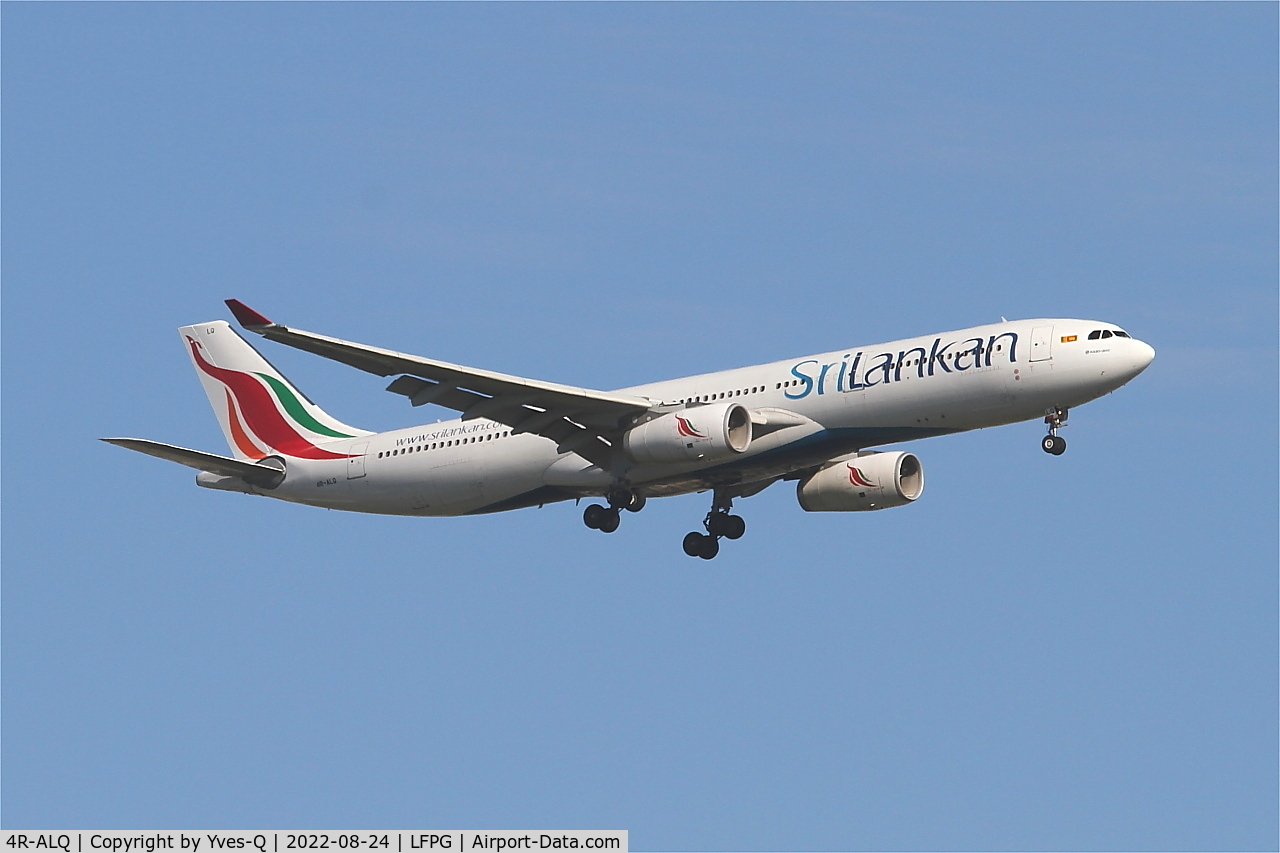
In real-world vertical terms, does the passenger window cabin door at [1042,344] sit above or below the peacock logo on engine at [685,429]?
above

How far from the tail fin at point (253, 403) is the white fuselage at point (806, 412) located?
8.17 ft

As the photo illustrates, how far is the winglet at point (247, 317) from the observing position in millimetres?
41312

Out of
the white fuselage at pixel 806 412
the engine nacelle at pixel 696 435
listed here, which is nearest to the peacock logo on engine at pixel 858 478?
the white fuselage at pixel 806 412

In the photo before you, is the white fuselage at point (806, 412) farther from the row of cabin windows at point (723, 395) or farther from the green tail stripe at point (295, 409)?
the green tail stripe at point (295, 409)

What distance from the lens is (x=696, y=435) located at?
46031 mm

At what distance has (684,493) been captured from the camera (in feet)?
165

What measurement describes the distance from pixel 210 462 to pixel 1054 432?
2094 centimetres

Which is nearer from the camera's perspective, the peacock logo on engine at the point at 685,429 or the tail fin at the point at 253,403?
the peacock logo on engine at the point at 685,429

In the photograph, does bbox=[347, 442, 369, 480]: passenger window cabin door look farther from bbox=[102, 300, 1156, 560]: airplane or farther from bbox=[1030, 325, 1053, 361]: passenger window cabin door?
bbox=[1030, 325, 1053, 361]: passenger window cabin door

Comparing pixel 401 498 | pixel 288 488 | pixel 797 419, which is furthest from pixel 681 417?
pixel 288 488

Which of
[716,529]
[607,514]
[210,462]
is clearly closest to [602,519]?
[607,514]

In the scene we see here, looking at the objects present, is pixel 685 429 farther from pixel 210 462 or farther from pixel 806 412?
pixel 210 462
